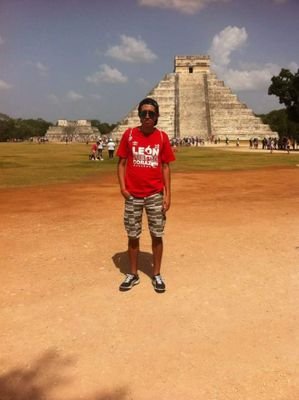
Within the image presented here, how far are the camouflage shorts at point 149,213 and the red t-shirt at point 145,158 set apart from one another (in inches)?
2.6

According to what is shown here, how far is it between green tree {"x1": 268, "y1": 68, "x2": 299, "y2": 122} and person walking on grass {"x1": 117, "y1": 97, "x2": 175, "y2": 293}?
3914 cm

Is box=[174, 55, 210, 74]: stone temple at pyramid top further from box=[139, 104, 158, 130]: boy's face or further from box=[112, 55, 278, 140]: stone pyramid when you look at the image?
box=[139, 104, 158, 130]: boy's face

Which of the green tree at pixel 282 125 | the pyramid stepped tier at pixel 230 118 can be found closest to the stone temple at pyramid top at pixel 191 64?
the pyramid stepped tier at pixel 230 118

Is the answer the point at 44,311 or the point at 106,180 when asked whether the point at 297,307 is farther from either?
the point at 106,180

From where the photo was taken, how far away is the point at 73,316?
12.5 ft

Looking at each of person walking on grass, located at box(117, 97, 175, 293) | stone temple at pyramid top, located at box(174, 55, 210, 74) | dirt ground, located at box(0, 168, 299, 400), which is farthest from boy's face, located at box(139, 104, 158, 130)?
stone temple at pyramid top, located at box(174, 55, 210, 74)

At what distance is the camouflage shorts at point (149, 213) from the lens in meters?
4.52

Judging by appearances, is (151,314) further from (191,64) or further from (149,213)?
(191,64)

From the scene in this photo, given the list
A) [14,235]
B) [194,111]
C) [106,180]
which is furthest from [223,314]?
[194,111]

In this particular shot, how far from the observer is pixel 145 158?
4.50 meters

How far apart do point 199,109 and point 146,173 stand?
65629 mm

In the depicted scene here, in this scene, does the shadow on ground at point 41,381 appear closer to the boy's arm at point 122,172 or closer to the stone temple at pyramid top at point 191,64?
the boy's arm at point 122,172

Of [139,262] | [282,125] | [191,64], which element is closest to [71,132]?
[191,64]

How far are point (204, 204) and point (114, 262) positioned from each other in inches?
190
